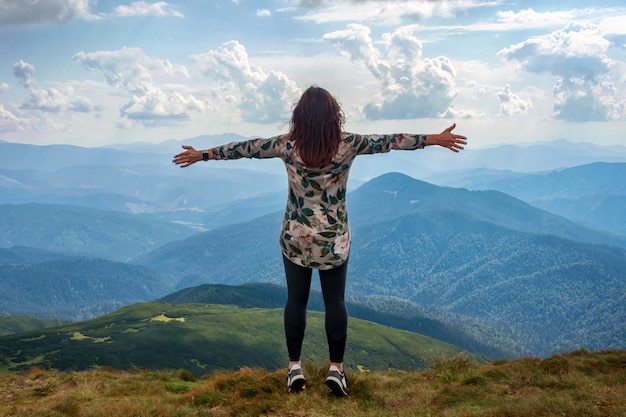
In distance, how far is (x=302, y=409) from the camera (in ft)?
22.4

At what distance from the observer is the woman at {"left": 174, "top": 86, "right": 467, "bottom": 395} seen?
251 inches

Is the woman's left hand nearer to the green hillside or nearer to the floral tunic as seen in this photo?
the floral tunic

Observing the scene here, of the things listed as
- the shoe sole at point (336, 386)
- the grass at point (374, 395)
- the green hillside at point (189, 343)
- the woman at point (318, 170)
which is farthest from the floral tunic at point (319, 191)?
the green hillside at point (189, 343)

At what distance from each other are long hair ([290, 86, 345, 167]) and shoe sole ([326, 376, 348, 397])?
10.8 ft

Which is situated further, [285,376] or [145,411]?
[285,376]

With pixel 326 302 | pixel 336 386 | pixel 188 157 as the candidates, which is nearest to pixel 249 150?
pixel 188 157

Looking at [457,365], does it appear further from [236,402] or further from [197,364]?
[197,364]

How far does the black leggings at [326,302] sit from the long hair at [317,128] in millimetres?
1593

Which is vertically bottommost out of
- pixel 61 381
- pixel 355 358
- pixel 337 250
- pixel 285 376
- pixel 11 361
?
pixel 355 358

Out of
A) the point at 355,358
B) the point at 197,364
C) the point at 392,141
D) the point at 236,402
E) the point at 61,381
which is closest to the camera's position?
the point at 392,141

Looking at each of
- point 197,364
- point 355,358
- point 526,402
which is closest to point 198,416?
point 526,402

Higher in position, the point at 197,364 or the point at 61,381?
the point at 61,381

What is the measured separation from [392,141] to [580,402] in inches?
171

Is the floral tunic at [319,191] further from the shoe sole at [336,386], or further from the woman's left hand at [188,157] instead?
the shoe sole at [336,386]
